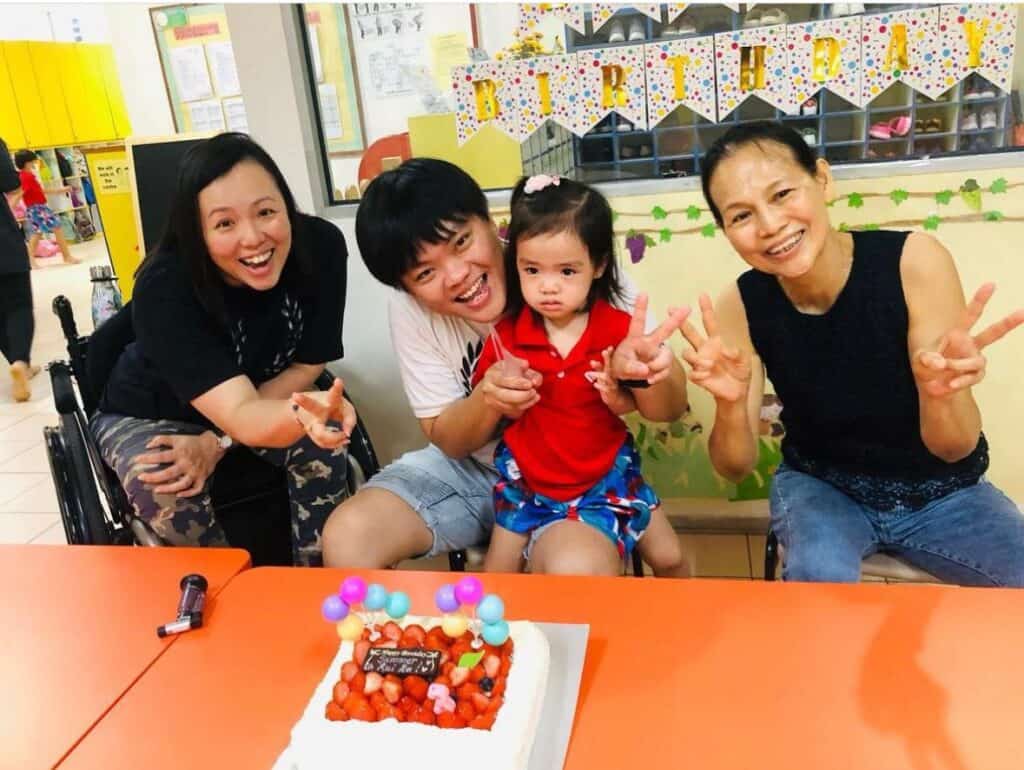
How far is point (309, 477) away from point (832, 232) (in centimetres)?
123

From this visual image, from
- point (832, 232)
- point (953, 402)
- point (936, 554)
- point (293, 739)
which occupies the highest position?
point (832, 232)

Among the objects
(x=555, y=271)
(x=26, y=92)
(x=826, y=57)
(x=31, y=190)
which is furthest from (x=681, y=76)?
(x=26, y=92)

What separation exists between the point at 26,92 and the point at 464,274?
10.1m

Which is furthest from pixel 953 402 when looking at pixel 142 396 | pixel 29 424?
pixel 29 424

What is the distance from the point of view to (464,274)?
156 centimetres

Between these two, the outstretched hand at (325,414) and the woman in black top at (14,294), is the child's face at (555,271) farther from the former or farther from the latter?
the woman in black top at (14,294)

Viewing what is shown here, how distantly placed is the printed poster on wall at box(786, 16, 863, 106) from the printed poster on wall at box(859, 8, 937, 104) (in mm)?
21

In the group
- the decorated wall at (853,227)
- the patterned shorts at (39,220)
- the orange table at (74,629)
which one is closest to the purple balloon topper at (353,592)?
the orange table at (74,629)

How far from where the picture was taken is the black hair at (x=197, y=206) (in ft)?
5.32

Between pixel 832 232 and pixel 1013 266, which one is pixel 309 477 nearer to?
pixel 832 232

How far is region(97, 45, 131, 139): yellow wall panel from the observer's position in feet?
34.3

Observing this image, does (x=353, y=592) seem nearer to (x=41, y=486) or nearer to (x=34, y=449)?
(x=41, y=486)

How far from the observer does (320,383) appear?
2053mm

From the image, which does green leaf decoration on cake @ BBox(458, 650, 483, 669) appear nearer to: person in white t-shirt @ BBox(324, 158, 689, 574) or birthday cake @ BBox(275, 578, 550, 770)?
birthday cake @ BBox(275, 578, 550, 770)
